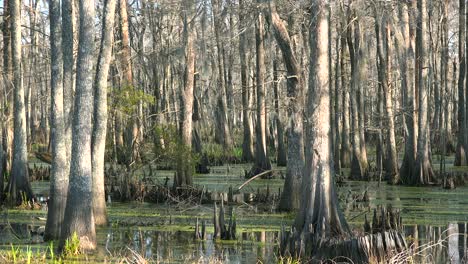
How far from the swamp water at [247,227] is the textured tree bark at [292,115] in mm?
414

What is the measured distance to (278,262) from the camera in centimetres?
800

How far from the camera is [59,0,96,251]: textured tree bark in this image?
8992 millimetres

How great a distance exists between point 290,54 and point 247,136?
12460 millimetres

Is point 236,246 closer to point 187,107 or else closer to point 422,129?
point 187,107

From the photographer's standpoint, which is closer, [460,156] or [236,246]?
[236,246]

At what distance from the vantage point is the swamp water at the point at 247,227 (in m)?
8.66

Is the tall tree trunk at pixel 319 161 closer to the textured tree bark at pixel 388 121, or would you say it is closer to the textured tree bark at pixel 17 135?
the textured tree bark at pixel 17 135

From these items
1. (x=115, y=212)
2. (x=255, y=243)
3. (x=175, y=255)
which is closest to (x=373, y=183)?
(x=115, y=212)

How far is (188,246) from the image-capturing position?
9406 millimetres

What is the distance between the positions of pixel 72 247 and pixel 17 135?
6.49 m

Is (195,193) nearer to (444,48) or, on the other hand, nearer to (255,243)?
(255,243)

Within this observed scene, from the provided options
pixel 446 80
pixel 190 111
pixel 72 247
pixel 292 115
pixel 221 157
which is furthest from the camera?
pixel 446 80

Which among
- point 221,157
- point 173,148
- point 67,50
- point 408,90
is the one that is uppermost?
point 408,90

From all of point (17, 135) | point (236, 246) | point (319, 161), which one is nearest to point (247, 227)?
point (236, 246)
